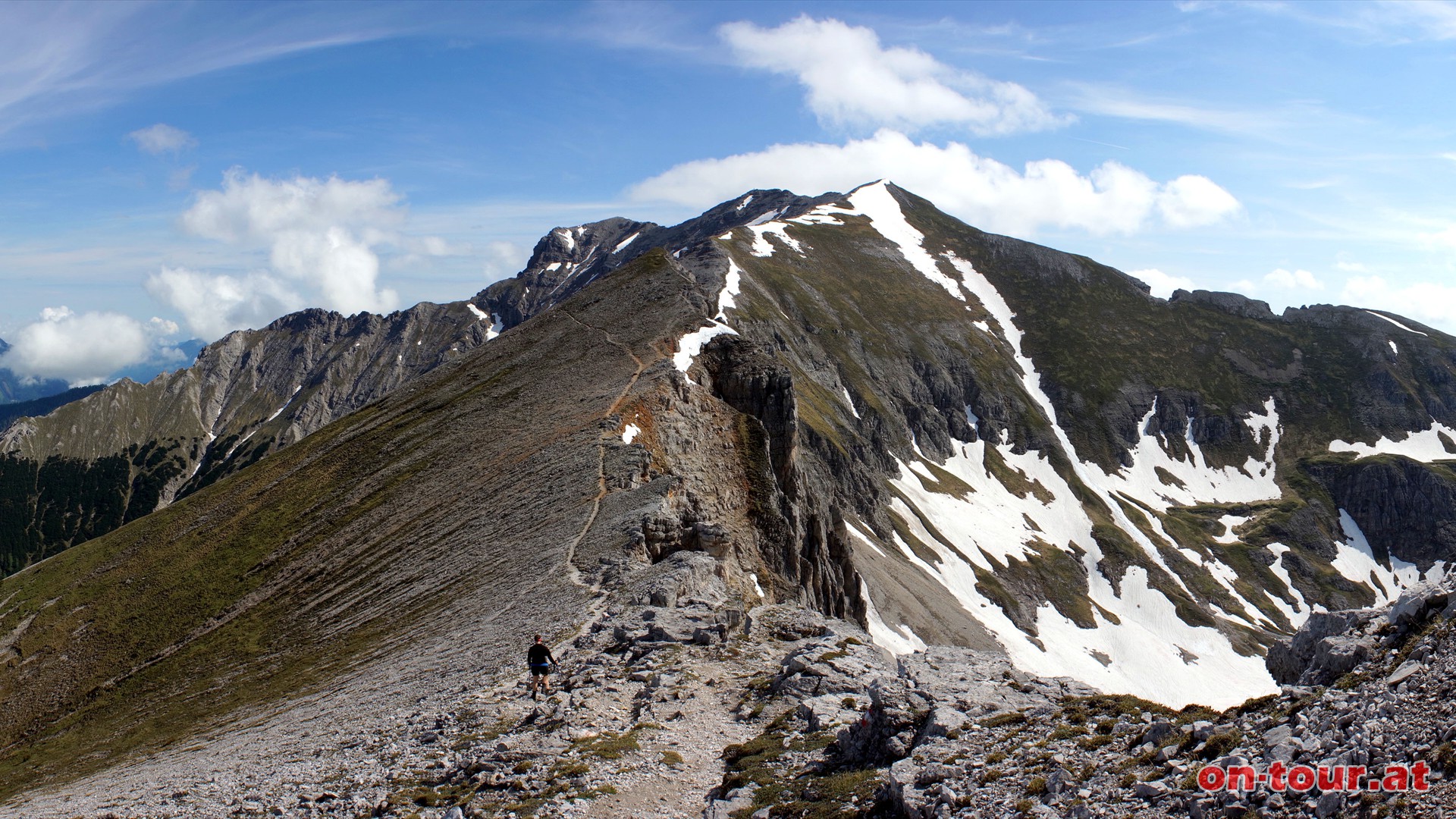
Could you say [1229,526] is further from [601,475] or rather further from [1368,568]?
[601,475]

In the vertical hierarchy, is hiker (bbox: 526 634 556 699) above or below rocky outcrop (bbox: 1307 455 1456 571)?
above

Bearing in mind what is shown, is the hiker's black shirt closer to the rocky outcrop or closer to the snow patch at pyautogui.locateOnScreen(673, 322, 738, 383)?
the snow patch at pyautogui.locateOnScreen(673, 322, 738, 383)

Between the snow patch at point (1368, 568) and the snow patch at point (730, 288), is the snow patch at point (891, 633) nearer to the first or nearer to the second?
the snow patch at point (730, 288)

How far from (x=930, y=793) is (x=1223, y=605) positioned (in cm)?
16017

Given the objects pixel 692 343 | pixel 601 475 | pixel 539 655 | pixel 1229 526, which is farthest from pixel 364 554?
pixel 1229 526

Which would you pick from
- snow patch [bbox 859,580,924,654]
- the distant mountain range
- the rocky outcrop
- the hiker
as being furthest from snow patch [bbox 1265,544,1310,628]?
the hiker

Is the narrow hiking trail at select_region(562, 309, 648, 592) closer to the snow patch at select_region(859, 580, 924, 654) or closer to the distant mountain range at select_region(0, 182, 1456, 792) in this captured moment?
the distant mountain range at select_region(0, 182, 1456, 792)

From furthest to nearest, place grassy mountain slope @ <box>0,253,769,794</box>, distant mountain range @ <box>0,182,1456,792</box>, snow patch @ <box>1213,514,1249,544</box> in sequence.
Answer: snow patch @ <box>1213,514,1249,544</box>
distant mountain range @ <box>0,182,1456,792</box>
grassy mountain slope @ <box>0,253,769,794</box>

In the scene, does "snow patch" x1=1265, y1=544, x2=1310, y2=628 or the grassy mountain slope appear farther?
"snow patch" x1=1265, y1=544, x2=1310, y2=628

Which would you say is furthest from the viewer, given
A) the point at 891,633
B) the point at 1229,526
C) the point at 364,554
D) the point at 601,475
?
the point at 1229,526

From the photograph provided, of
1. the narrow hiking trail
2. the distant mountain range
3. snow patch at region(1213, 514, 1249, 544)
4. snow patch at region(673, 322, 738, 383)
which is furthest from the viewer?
snow patch at region(1213, 514, 1249, 544)

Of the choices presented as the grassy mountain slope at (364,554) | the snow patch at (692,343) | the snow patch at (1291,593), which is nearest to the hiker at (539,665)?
the grassy mountain slope at (364,554)

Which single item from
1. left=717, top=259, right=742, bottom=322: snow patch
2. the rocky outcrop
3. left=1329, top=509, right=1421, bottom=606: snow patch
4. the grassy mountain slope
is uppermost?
left=717, top=259, right=742, bottom=322: snow patch

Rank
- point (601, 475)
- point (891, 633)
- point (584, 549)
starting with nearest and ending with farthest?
point (584, 549) < point (601, 475) < point (891, 633)
